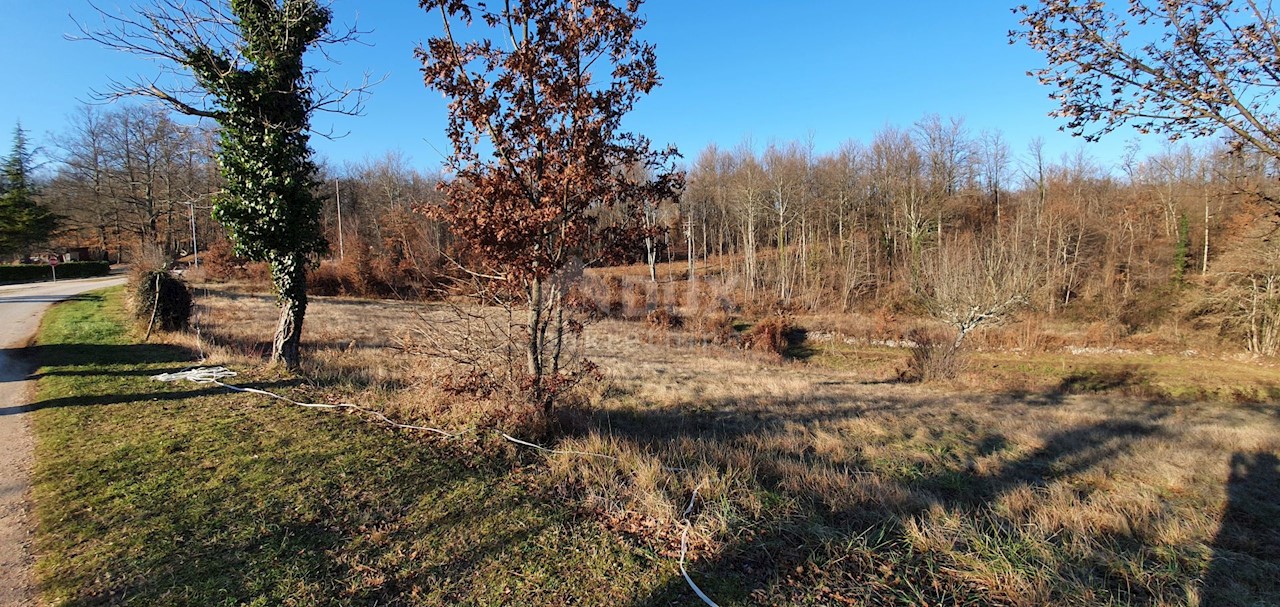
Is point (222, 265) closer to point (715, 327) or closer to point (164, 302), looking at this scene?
point (164, 302)

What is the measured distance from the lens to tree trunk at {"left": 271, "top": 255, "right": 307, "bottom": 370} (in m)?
9.41

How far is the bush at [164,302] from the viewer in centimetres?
1252

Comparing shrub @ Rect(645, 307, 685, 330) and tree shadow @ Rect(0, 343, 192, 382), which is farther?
shrub @ Rect(645, 307, 685, 330)

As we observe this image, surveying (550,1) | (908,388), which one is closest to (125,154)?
(550,1)

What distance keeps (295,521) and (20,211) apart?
54.7 metres

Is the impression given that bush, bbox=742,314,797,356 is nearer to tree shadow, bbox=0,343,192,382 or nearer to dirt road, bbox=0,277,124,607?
tree shadow, bbox=0,343,192,382

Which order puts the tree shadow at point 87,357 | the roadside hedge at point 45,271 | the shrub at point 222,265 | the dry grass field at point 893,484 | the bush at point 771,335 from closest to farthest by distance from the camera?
1. the dry grass field at point 893,484
2. the tree shadow at point 87,357
3. the bush at point 771,335
4. the roadside hedge at point 45,271
5. the shrub at point 222,265

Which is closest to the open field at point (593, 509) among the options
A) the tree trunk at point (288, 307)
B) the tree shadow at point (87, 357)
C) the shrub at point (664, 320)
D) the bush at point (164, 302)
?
the tree shadow at point (87, 357)

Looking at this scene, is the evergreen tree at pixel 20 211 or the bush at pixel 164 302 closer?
the bush at pixel 164 302

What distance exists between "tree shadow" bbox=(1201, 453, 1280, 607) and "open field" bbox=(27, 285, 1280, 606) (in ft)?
0.10

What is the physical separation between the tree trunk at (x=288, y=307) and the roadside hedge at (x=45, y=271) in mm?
37035

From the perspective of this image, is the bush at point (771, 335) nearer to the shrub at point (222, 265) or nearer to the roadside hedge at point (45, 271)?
the shrub at point (222, 265)

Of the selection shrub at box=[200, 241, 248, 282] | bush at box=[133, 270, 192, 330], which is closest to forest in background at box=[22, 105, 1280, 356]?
shrub at box=[200, 241, 248, 282]

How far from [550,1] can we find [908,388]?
16.7m
